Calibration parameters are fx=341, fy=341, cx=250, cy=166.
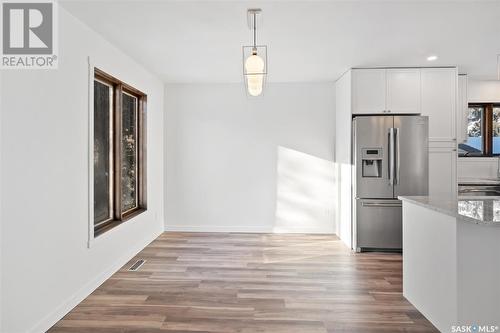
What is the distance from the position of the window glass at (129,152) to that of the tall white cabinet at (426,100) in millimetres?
3126

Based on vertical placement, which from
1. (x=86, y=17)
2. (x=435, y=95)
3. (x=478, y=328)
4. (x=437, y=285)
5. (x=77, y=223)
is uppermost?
(x=86, y=17)

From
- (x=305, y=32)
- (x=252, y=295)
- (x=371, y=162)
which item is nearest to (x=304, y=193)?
(x=371, y=162)

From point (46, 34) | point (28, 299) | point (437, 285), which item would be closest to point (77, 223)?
point (28, 299)

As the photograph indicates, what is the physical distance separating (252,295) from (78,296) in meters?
1.57

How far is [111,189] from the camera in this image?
13.5ft

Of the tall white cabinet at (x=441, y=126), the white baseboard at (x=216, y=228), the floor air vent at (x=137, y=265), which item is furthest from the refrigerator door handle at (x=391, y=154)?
the floor air vent at (x=137, y=265)

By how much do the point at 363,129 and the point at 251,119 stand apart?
1953mm

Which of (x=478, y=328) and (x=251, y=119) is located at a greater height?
(x=251, y=119)

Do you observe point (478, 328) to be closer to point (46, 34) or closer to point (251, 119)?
point (46, 34)

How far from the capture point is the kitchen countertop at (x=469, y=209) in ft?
6.83

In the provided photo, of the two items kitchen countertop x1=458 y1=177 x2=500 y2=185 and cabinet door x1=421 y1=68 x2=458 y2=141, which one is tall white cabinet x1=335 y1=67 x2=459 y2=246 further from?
kitchen countertop x1=458 y1=177 x2=500 y2=185

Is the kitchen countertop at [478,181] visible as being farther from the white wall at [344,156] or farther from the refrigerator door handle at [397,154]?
the white wall at [344,156]

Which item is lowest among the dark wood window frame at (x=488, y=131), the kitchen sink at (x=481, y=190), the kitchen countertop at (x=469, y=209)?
the kitchen sink at (x=481, y=190)

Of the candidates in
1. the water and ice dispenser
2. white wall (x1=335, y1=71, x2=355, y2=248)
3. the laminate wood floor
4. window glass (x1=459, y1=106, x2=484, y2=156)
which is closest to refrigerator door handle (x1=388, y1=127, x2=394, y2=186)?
the water and ice dispenser
